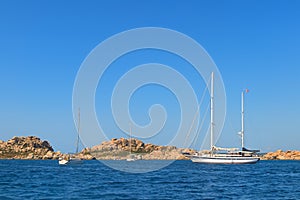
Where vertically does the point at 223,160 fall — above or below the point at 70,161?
above

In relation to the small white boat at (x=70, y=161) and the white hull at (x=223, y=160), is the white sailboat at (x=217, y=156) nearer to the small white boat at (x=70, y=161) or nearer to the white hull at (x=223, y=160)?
the white hull at (x=223, y=160)

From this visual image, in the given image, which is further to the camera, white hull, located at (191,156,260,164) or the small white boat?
the small white boat

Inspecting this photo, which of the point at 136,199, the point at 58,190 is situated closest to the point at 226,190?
the point at 136,199

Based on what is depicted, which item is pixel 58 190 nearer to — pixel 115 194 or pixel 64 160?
pixel 115 194

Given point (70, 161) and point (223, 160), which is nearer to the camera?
point (223, 160)

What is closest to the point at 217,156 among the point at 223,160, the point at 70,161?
the point at 223,160

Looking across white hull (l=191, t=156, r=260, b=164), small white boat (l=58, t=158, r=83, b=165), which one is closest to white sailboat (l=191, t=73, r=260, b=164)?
white hull (l=191, t=156, r=260, b=164)

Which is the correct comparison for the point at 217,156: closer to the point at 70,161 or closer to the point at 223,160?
the point at 223,160

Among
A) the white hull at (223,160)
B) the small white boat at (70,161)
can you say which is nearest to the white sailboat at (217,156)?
the white hull at (223,160)

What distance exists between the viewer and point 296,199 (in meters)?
42.1

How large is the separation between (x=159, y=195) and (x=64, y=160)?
4168 inches

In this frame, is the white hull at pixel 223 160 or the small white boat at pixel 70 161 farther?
the small white boat at pixel 70 161

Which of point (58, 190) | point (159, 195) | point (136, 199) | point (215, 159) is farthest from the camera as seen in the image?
point (215, 159)

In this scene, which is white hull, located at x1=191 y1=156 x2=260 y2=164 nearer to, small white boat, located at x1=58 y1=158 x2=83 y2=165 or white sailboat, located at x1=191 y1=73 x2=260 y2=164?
white sailboat, located at x1=191 y1=73 x2=260 y2=164
